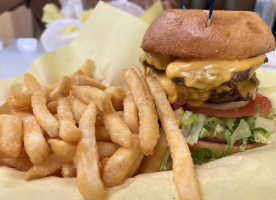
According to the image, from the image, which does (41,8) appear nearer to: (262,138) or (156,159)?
(156,159)

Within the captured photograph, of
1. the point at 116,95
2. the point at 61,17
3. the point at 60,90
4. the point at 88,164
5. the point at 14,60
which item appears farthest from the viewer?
the point at 61,17

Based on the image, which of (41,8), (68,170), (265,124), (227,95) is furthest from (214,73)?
(41,8)

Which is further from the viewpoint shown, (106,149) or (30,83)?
(30,83)

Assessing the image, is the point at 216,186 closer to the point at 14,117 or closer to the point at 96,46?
the point at 14,117

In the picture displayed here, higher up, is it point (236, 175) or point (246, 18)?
point (246, 18)

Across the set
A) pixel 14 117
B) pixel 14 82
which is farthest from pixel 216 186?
pixel 14 82

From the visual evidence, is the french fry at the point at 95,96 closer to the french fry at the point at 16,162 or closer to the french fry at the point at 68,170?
the french fry at the point at 68,170

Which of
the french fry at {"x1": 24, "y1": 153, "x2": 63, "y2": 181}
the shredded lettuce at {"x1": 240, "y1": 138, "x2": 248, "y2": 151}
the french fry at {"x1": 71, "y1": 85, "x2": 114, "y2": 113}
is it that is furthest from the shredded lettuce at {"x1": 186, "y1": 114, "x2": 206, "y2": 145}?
the french fry at {"x1": 24, "y1": 153, "x2": 63, "y2": 181}
